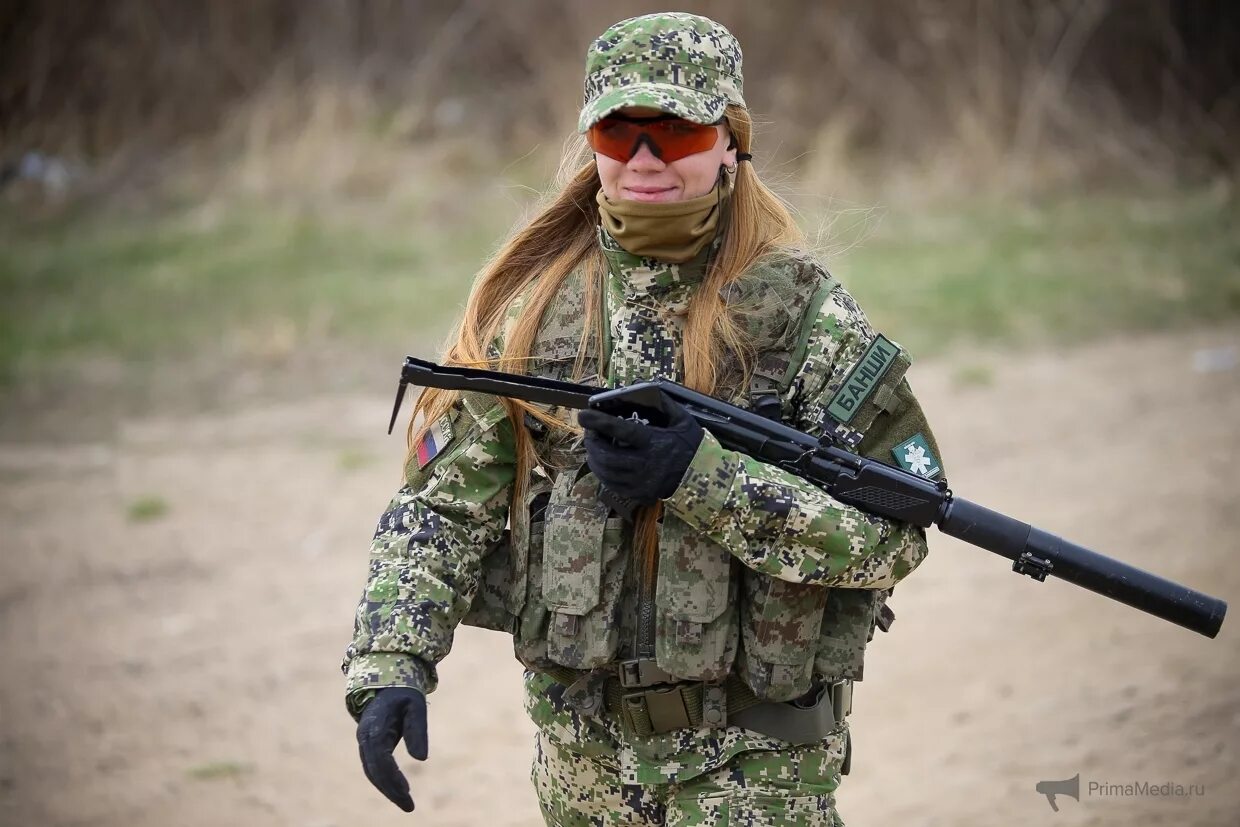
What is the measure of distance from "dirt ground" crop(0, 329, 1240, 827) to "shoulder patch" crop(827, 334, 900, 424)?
212 cm

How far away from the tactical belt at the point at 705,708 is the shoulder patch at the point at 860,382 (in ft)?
1.58

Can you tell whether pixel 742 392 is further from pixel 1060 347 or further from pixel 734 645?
pixel 1060 347

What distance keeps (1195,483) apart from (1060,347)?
2.17 m

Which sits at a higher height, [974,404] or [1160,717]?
[974,404]

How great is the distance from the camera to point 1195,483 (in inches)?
248

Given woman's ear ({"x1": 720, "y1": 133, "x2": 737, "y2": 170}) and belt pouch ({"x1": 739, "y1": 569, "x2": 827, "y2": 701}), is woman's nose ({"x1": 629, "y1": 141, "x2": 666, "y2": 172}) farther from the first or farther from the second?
belt pouch ({"x1": 739, "y1": 569, "x2": 827, "y2": 701})

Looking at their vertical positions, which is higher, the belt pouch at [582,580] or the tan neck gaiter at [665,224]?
the tan neck gaiter at [665,224]

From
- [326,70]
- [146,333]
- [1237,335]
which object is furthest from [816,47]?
[146,333]

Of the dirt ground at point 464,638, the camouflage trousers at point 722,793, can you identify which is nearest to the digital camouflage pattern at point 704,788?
the camouflage trousers at point 722,793

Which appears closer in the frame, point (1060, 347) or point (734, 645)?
point (734, 645)

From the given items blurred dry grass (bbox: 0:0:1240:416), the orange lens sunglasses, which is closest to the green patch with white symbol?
the orange lens sunglasses

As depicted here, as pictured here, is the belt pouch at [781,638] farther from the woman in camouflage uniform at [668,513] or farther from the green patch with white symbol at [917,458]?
the green patch with white symbol at [917,458]

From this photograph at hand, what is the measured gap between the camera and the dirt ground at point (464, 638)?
4.41 metres

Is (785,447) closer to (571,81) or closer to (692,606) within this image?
(692,606)
